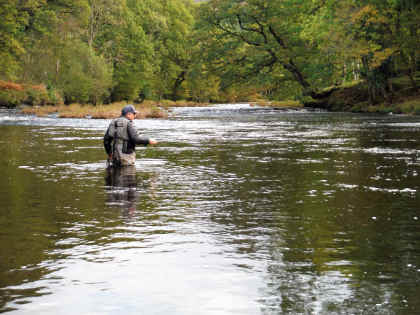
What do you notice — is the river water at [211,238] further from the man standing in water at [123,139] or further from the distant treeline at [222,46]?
the distant treeline at [222,46]

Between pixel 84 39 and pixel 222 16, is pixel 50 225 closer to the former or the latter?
pixel 222 16

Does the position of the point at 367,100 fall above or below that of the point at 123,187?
above

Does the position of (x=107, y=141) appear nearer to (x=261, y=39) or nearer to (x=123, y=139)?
(x=123, y=139)

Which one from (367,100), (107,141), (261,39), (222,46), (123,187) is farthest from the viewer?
(222,46)

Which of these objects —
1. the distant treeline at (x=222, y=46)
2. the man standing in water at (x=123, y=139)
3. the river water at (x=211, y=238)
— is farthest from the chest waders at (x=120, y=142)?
the distant treeline at (x=222, y=46)

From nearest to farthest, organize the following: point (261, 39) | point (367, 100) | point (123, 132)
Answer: point (123, 132) → point (367, 100) → point (261, 39)

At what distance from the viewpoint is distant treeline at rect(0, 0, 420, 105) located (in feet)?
150

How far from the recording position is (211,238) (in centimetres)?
721

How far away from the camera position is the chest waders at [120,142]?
13664 millimetres

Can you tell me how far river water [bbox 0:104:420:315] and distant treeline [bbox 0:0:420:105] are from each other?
3204 centimetres

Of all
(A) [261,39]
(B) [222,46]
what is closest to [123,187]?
(A) [261,39]

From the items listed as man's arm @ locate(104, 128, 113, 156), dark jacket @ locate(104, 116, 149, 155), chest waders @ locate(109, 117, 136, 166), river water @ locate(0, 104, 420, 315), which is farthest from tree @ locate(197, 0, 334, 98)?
river water @ locate(0, 104, 420, 315)

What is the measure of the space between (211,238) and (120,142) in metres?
7.14

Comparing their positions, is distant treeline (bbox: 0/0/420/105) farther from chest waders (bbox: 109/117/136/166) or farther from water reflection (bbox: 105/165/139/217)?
water reflection (bbox: 105/165/139/217)
